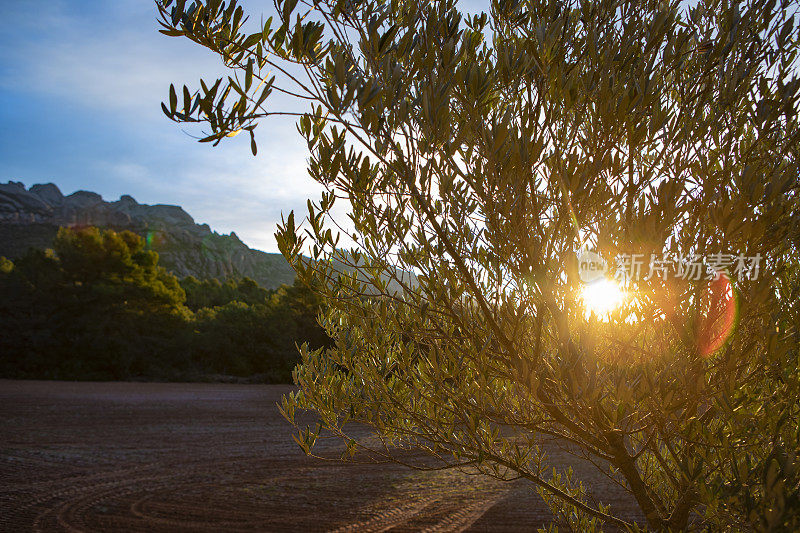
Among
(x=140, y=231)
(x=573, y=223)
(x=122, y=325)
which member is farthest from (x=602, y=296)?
(x=140, y=231)

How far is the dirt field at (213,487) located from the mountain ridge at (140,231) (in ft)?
110

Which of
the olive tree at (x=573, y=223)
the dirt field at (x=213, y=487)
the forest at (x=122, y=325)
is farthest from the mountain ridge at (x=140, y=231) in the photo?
the olive tree at (x=573, y=223)

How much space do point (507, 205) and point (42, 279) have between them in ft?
117

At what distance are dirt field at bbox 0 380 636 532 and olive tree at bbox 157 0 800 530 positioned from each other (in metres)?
5.19

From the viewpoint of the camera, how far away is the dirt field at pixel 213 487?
7.41 metres

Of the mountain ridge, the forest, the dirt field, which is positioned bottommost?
the dirt field

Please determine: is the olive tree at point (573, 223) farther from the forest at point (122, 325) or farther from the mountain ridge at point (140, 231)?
the mountain ridge at point (140, 231)

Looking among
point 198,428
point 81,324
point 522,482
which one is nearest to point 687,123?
point 522,482

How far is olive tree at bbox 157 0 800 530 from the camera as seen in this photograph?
2.42 metres

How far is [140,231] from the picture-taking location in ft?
306

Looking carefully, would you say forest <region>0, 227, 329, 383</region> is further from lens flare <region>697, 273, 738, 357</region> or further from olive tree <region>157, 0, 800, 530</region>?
lens flare <region>697, 273, 738, 357</region>

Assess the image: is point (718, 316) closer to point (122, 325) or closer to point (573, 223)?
point (573, 223)

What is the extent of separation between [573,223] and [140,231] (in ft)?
343

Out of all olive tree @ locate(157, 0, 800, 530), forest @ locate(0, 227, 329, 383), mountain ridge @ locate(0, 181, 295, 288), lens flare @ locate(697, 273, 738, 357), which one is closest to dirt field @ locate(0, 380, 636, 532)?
olive tree @ locate(157, 0, 800, 530)
